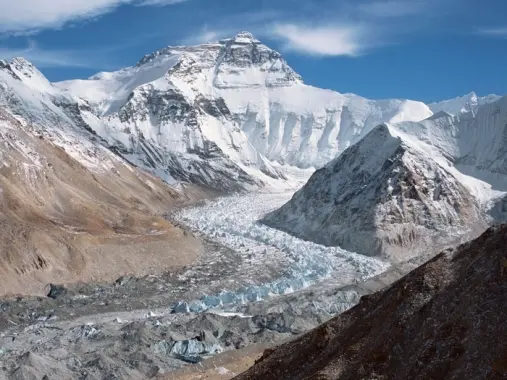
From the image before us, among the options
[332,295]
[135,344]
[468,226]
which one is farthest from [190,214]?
[135,344]

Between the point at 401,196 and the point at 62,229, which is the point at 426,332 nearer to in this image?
the point at 62,229

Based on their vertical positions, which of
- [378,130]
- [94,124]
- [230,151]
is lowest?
[230,151]

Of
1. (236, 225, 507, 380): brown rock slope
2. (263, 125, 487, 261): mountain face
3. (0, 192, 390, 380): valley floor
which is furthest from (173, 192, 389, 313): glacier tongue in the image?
(236, 225, 507, 380): brown rock slope

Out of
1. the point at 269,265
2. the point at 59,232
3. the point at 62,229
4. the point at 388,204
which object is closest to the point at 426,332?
the point at 59,232

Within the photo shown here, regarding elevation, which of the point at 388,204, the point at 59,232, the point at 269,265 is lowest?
the point at 269,265

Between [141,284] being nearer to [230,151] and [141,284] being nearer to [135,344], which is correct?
[135,344]
